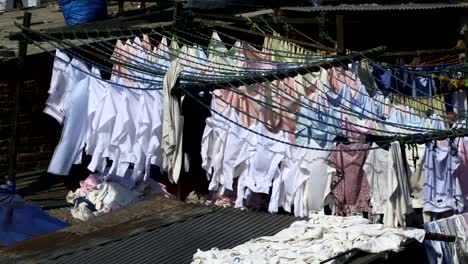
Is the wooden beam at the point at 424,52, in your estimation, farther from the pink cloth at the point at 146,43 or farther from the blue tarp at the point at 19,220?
the blue tarp at the point at 19,220

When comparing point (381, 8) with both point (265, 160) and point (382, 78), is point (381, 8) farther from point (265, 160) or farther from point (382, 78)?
point (265, 160)

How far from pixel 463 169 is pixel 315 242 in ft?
11.0

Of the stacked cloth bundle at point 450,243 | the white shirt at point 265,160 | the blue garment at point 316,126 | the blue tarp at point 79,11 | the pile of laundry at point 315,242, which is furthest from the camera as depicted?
the blue tarp at point 79,11

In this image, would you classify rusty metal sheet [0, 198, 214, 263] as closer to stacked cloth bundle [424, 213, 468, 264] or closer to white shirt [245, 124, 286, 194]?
white shirt [245, 124, 286, 194]

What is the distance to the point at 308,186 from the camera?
9.83 m

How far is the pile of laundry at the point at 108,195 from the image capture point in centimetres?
1091

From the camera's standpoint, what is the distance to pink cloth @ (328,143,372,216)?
32.1ft

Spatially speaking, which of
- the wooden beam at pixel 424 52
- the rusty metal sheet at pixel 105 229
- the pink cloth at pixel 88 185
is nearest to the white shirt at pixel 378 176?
the rusty metal sheet at pixel 105 229

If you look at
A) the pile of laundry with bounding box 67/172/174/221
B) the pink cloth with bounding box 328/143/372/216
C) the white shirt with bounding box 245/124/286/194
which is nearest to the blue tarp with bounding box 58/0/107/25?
the pile of laundry with bounding box 67/172/174/221

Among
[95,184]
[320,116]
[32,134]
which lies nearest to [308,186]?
[320,116]

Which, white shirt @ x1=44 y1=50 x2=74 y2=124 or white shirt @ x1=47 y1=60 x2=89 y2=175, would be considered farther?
white shirt @ x1=44 y1=50 x2=74 y2=124

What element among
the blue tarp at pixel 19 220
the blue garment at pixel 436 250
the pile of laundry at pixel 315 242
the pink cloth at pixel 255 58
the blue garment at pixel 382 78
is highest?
the pink cloth at pixel 255 58

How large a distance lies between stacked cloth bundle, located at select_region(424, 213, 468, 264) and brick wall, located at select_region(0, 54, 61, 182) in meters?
5.33

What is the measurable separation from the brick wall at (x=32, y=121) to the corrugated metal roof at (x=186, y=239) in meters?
4.65
